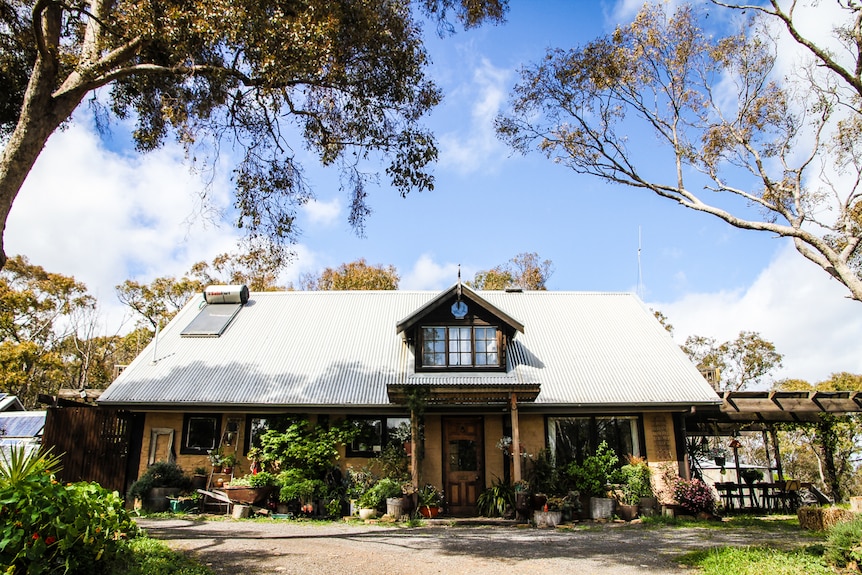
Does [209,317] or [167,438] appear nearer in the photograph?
[167,438]

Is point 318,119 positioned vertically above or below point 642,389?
above

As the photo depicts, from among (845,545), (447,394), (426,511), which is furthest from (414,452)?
(845,545)

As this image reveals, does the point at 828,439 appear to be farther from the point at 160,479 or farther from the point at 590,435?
the point at 160,479

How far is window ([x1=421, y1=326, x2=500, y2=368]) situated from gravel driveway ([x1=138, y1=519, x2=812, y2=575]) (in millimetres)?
4543

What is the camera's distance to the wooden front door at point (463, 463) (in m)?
16.4

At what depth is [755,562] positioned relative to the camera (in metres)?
8.63

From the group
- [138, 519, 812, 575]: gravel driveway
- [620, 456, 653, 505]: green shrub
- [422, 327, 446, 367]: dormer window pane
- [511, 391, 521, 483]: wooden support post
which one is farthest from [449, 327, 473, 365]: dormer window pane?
[620, 456, 653, 505]: green shrub

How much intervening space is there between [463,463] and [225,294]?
10.0 m

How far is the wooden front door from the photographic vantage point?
53.8 feet

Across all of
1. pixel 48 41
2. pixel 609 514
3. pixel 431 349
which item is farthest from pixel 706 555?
pixel 48 41

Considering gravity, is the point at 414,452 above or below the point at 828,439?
below

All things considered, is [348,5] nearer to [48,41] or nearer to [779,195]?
[48,41]

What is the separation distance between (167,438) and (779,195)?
54.3ft

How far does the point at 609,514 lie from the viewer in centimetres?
1515
